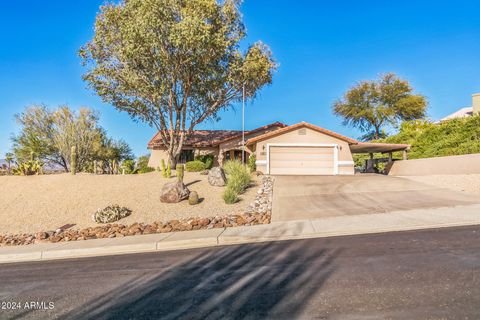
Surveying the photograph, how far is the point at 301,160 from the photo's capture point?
24.0 m

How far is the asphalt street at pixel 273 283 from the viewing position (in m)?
4.02

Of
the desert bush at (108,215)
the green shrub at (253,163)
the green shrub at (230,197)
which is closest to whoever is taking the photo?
the desert bush at (108,215)

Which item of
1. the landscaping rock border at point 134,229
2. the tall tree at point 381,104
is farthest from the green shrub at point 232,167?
the tall tree at point 381,104

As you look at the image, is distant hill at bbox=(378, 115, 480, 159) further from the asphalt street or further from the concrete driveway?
the asphalt street

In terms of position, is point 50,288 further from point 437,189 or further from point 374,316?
point 437,189

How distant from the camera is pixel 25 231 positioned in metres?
12.4

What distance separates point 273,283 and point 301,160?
772 inches

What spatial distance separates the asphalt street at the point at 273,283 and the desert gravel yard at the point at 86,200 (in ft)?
18.3

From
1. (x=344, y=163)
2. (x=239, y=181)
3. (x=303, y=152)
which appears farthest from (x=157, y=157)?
(x=239, y=181)

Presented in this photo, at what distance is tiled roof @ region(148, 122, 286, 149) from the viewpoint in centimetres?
3036

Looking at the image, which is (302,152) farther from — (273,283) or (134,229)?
(273,283)

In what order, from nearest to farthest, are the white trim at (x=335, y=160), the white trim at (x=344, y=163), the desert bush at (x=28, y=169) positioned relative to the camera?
the desert bush at (x=28, y=169) < the white trim at (x=335, y=160) < the white trim at (x=344, y=163)

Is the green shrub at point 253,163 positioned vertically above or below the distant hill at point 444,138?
below

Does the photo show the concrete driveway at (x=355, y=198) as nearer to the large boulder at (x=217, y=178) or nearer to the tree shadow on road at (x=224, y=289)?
the large boulder at (x=217, y=178)
